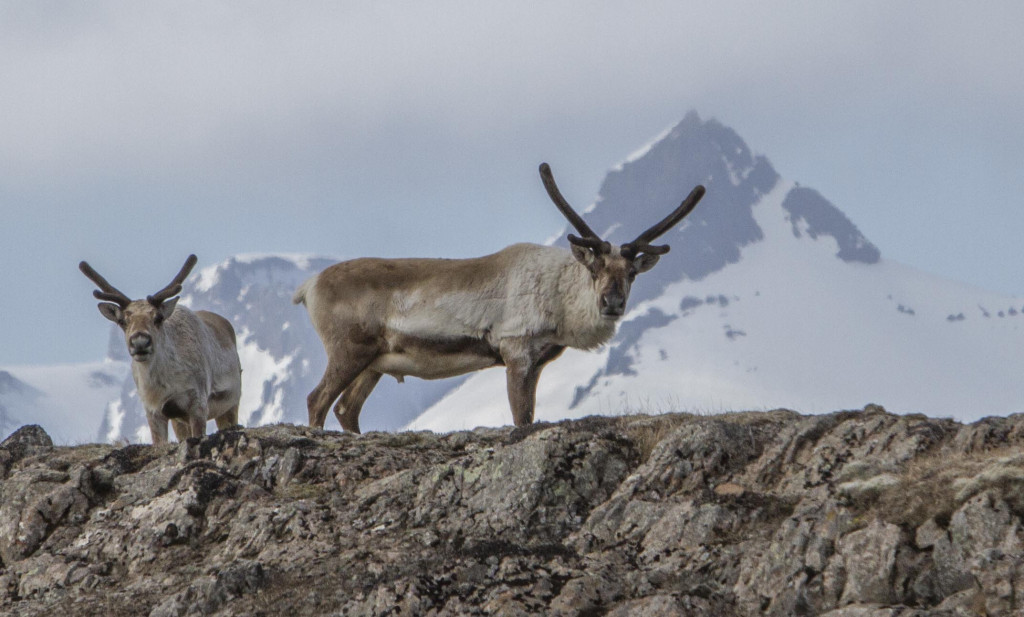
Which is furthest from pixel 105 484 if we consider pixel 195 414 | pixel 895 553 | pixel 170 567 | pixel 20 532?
pixel 895 553

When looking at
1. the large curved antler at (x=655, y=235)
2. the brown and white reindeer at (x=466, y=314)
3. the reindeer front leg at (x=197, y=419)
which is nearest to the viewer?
the brown and white reindeer at (x=466, y=314)

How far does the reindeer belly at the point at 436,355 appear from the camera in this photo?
1644 cm

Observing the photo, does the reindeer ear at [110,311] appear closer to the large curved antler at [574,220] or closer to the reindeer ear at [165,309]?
the reindeer ear at [165,309]

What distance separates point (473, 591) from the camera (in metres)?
9.13

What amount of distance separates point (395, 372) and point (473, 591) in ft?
25.6

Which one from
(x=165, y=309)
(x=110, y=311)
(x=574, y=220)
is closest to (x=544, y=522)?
(x=574, y=220)

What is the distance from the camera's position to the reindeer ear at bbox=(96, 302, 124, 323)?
57.0 feet

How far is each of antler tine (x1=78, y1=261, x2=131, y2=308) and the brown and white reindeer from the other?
275 cm

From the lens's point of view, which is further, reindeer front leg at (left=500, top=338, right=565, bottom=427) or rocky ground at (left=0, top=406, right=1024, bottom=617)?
reindeer front leg at (left=500, top=338, right=565, bottom=427)

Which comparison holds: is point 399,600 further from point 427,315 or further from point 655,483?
point 427,315

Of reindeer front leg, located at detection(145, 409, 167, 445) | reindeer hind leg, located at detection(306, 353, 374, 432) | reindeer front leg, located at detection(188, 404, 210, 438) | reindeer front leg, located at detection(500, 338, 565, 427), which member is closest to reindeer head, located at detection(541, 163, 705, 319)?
reindeer front leg, located at detection(500, 338, 565, 427)

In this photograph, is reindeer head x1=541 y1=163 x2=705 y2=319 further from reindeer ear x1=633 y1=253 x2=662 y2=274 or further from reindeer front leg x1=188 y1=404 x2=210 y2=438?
reindeer front leg x1=188 y1=404 x2=210 y2=438

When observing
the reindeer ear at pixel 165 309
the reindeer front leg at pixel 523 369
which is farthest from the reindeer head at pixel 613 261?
the reindeer ear at pixel 165 309

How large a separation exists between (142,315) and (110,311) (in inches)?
17.8
